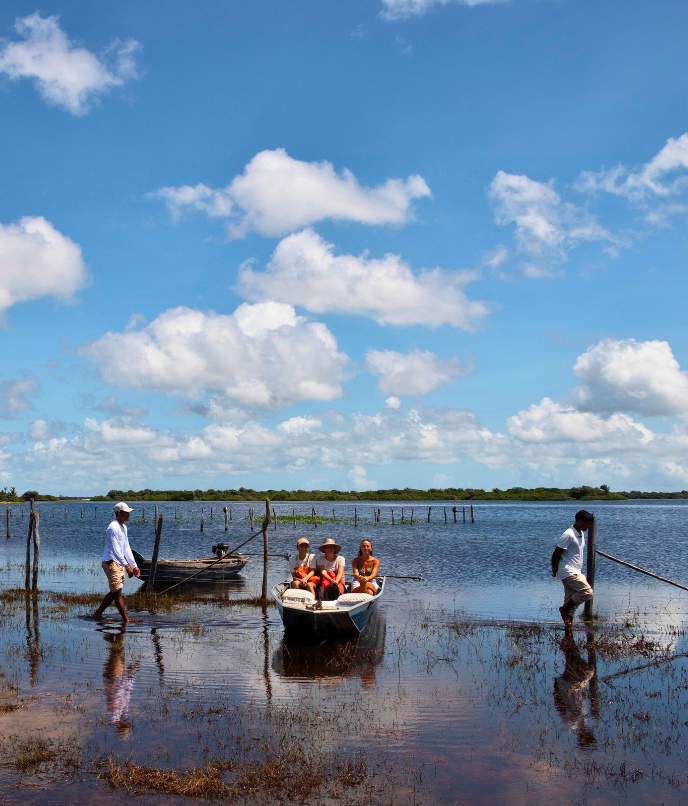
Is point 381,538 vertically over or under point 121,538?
under

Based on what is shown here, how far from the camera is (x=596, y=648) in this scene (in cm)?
1131

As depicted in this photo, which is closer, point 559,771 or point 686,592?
point 559,771

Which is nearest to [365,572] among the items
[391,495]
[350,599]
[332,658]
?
[350,599]

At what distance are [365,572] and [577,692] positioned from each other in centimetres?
502

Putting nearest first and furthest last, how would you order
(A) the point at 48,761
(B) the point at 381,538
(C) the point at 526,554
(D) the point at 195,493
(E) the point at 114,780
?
1. (E) the point at 114,780
2. (A) the point at 48,761
3. (C) the point at 526,554
4. (B) the point at 381,538
5. (D) the point at 195,493

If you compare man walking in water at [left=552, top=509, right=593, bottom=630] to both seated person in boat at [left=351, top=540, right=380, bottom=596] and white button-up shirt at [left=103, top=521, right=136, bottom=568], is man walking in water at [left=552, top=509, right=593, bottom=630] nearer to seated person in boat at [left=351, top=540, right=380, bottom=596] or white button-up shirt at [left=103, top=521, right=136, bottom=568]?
seated person in boat at [left=351, top=540, right=380, bottom=596]

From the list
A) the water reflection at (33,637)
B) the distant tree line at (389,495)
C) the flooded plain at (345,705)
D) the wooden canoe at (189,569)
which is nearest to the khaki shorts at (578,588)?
the flooded plain at (345,705)

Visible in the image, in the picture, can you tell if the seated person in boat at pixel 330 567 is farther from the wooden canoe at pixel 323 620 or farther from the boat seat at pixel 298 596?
the wooden canoe at pixel 323 620

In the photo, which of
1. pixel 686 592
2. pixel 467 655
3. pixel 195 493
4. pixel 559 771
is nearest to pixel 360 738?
pixel 559 771

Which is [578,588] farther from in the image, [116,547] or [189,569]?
[189,569]

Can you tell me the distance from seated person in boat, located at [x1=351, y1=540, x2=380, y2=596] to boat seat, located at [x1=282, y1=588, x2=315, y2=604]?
4.60 feet

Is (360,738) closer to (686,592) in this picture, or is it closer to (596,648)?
(596,648)

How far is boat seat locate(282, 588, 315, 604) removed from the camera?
38.3 feet

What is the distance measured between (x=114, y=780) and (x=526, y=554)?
1122 inches
